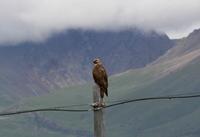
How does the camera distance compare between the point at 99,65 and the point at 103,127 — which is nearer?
the point at 103,127

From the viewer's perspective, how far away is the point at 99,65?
1076 inches

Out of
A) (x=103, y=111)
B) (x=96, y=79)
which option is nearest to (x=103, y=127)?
(x=103, y=111)

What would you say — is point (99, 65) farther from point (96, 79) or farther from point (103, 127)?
point (103, 127)

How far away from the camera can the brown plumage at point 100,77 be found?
26.7m

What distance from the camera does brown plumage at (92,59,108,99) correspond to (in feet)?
87.7

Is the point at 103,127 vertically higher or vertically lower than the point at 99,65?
lower

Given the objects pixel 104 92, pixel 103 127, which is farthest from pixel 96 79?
pixel 103 127

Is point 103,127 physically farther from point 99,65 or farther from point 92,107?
point 99,65

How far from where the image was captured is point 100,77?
2703 centimetres

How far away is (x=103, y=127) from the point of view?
2480 centimetres

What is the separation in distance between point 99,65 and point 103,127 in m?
3.15

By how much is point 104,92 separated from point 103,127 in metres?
2.08

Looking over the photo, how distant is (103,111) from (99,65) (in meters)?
2.35

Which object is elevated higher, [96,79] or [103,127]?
[96,79]
